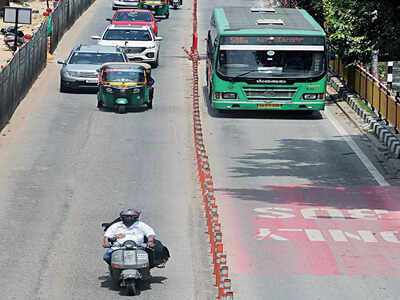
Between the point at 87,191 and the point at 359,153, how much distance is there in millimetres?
8399

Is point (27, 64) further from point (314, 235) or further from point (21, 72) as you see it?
point (314, 235)

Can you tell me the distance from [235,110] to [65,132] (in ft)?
23.0

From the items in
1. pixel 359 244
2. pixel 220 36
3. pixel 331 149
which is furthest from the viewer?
pixel 220 36

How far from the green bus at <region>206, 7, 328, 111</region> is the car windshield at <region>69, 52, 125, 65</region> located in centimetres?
633

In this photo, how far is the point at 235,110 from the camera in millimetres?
34000

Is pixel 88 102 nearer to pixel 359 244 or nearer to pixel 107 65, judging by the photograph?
pixel 107 65

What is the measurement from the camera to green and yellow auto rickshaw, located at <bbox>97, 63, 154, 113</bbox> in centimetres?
3269

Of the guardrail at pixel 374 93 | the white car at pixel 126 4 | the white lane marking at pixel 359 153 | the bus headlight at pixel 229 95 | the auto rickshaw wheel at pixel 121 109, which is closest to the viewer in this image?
the white lane marking at pixel 359 153

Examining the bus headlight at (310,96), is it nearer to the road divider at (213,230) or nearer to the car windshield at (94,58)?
the road divider at (213,230)

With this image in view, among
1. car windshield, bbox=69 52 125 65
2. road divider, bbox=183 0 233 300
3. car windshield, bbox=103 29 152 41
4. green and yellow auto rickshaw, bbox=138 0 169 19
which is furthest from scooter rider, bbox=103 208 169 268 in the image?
green and yellow auto rickshaw, bbox=138 0 169 19

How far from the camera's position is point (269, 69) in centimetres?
3139

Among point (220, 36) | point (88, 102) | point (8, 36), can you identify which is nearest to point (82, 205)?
point (220, 36)

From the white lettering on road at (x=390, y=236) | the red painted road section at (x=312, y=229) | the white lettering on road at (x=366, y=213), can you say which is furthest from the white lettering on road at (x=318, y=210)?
the white lettering on road at (x=390, y=236)

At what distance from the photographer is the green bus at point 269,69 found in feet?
103
